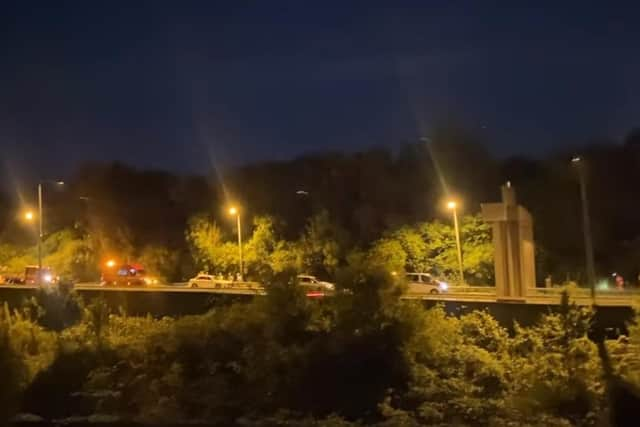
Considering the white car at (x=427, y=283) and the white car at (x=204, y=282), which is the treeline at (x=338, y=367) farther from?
the white car at (x=204, y=282)

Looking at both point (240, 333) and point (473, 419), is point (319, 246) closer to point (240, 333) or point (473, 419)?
point (240, 333)

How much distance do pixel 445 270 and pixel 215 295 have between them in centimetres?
1991

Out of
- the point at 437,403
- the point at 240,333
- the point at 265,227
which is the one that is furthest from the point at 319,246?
the point at 437,403

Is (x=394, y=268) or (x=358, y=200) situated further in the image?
(x=358, y=200)

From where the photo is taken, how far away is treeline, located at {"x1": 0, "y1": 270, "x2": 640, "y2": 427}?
78.0 ft

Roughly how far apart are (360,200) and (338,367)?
37.3 metres

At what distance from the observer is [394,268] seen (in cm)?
2866

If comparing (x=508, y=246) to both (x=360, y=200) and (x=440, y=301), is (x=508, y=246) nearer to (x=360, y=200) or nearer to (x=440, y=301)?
(x=440, y=301)

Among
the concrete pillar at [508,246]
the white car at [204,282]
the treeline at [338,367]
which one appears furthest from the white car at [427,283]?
the treeline at [338,367]

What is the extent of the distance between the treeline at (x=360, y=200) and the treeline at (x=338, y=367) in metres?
17.0

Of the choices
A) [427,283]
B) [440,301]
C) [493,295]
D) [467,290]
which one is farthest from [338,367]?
[427,283]

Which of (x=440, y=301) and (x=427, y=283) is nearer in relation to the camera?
(x=440, y=301)

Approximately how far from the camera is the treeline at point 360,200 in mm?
54750

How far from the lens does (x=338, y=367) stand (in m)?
26.9
